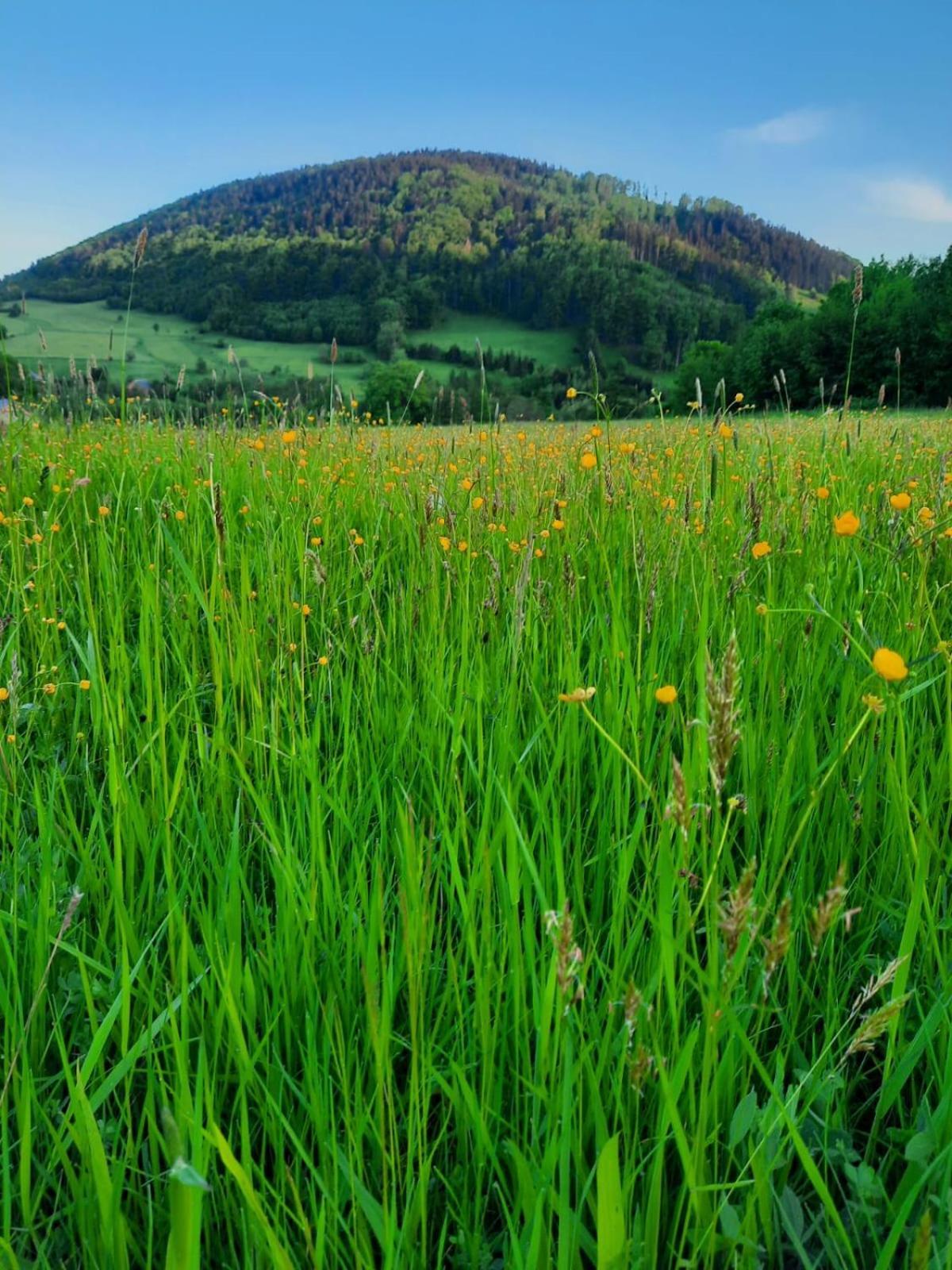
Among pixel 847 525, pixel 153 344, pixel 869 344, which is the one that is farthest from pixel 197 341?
pixel 847 525

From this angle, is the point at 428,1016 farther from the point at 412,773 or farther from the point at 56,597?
the point at 56,597

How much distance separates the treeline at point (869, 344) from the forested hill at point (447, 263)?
6.66m

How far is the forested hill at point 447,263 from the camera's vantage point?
267ft

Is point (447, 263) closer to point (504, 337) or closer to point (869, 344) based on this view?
point (504, 337)

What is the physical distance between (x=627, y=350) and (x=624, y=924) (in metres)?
83.5

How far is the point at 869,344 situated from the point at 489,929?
2267 inches

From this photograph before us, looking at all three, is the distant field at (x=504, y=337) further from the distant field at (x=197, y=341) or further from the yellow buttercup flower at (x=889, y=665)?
the yellow buttercup flower at (x=889, y=665)

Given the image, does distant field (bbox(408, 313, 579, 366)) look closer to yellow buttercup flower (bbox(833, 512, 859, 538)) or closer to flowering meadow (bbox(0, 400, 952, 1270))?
flowering meadow (bbox(0, 400, 952, 1270))

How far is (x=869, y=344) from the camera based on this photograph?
49250 mm

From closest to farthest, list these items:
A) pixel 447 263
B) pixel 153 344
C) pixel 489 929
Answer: pixel 489 929, pixel 153 344, pixel 447 263

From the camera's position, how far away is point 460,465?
4.53 m

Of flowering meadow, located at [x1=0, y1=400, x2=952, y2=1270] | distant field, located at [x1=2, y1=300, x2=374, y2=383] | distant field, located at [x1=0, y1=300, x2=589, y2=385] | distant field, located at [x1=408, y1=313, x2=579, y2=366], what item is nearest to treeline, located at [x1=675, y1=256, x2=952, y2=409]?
distant field, located at [x1=408, y1=313, x2=579, y2=366]

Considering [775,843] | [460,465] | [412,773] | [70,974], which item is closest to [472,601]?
[412,773]

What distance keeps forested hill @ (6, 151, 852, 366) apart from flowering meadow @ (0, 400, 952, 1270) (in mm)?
63781
